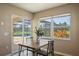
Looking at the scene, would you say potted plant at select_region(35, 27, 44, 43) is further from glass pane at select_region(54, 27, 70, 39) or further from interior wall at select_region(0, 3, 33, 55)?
interior wall at select_region(0, 3, 33, 55)

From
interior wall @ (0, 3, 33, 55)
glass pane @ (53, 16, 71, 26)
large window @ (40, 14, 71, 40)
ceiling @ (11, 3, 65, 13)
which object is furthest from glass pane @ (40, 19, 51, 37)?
interior wall @ (0, 3, 33, 55)

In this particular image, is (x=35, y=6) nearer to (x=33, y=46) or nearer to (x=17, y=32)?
(x=17, y=32)

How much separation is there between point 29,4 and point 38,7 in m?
0.17

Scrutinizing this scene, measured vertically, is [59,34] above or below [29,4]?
below

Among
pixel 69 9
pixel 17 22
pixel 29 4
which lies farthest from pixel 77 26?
pixel 17 22

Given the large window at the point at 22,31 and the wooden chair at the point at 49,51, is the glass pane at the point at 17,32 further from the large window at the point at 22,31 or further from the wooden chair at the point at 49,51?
the wooden chair at the point at 49,51

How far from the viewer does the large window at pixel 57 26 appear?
2096 millimetres

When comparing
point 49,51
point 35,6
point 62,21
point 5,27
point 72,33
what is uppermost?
point 35,6

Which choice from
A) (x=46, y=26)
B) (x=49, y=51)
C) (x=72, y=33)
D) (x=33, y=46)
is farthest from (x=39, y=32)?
(x=72, y=33)

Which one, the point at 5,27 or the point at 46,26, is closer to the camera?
the point at 5,27

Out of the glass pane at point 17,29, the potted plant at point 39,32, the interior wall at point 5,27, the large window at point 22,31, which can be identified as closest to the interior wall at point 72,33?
the potted plant at point 39,32

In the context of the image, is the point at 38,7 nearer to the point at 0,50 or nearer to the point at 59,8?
the point at 59,8

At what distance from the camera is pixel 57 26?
2156 millimetres

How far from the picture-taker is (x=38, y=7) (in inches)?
83.2
